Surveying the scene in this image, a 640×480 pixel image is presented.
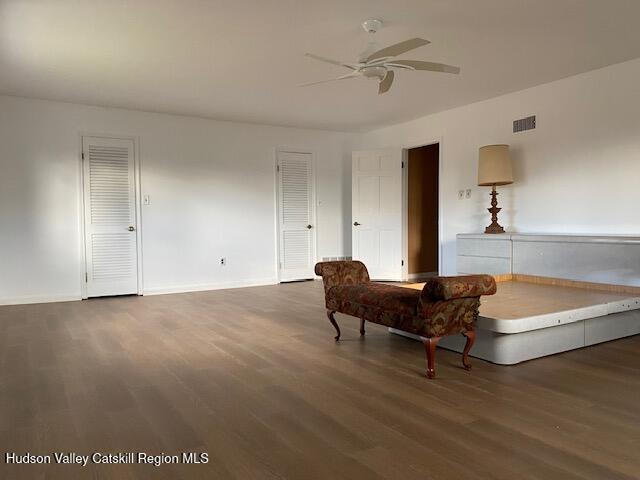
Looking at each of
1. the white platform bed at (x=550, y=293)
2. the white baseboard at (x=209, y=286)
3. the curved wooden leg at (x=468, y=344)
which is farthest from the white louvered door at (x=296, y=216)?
the curved wooden leg at (x=468, y=344)

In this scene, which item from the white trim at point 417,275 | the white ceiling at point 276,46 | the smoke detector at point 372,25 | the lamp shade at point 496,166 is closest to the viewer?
the white ceiling at point 276,46

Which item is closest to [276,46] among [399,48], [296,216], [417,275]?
[399,48]

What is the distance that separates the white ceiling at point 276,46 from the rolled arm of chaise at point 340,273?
186 centimetres

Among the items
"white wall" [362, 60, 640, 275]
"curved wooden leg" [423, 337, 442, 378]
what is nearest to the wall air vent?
"white wall" [362, 60, 640, 275]

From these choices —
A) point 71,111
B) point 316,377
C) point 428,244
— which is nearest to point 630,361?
point 316,377

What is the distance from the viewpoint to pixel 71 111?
580cm

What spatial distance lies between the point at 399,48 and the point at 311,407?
2380mm

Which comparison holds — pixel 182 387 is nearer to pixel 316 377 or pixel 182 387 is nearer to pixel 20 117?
pixel 316 377

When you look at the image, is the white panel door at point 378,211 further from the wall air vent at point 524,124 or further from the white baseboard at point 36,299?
the white baseboard at point 36,299

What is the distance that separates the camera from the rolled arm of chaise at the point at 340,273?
3.75m

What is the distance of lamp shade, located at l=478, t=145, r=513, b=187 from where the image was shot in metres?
5.26

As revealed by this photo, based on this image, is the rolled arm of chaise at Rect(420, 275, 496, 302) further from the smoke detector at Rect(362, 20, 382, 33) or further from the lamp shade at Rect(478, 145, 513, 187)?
the lamp shade at Rect(478, 145, 513, 187)

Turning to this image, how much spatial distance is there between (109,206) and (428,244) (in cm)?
496

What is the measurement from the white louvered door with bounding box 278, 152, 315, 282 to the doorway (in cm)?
160
